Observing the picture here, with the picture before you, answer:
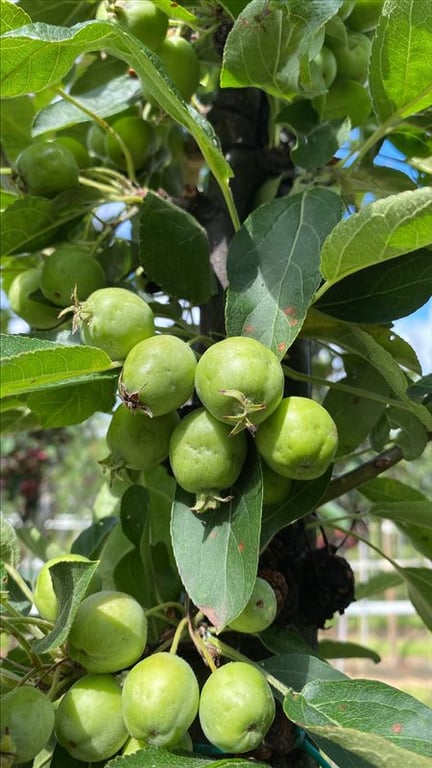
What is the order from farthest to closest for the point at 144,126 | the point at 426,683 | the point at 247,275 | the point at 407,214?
1. the point at 426,683
2. the point at 144,126
3. the point at 247,275
4. the point at 407,214

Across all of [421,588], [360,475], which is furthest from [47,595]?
[421,588]

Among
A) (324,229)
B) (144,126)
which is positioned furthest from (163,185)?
(324,229)

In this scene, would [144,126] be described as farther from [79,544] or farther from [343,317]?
[79,544]

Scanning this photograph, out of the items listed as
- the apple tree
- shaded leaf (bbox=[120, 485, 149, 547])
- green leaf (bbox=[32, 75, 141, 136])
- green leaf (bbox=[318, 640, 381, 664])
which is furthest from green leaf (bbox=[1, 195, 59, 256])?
green leaf (bbox=[318, 640, 381, 664])

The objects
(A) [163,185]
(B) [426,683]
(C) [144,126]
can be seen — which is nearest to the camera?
(C) [144,126]

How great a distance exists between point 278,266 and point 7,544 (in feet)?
1.55

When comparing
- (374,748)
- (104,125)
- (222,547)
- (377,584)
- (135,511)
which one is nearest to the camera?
(374,748)

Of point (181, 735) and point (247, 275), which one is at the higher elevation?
point (247, 275)

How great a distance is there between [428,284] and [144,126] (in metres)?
0.48

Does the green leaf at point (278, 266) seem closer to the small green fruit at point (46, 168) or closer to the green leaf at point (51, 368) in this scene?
the green leaf at point (51, 368)

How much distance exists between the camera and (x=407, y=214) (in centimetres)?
68

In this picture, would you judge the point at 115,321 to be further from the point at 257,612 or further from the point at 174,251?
the point at 257,612

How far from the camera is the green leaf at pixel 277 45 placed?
0.79m

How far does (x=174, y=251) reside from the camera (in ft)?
2.94
